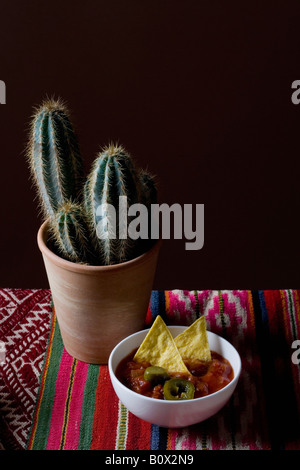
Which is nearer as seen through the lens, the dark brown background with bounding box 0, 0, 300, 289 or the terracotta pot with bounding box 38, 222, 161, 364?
the terracotta pot with bounding box 38, 222, 161, 364

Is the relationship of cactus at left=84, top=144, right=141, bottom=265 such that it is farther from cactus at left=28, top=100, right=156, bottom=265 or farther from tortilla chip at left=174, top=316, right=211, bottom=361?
tortilla chip at left=174, top=316, right=211, bottom=361

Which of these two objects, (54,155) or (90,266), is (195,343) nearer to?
(90,266)

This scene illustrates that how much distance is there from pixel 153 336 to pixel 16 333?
11.3 inches

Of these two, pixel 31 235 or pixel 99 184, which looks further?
pixel 31 235

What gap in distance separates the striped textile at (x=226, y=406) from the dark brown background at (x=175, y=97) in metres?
0.73

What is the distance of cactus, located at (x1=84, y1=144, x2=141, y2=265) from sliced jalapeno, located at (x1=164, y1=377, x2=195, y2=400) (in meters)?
0.21

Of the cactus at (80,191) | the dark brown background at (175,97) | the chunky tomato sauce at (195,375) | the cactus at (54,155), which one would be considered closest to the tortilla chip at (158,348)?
the chunky tomato sauce at (195,375)

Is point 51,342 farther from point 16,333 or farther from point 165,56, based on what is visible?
point 165,56

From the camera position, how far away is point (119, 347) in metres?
0.97

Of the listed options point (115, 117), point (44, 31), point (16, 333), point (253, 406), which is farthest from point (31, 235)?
point (253, 406)

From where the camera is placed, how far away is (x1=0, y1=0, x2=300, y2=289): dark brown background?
174 cm

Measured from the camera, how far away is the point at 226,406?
96cm

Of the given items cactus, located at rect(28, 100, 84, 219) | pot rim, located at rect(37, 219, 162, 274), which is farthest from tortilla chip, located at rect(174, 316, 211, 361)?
cactus, located at rect(28, 100, 84, 219)

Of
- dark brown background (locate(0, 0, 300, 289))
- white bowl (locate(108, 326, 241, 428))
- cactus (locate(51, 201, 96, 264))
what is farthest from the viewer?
dark brown background (locate(0, 0, 300, 289))
